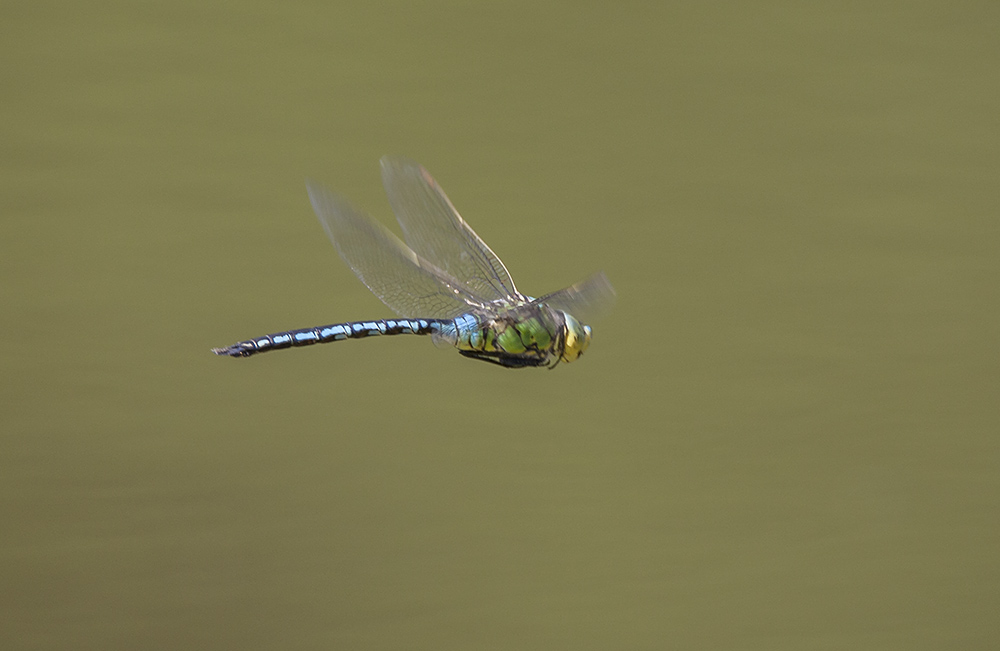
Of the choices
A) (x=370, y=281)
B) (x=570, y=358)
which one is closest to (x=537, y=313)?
(x=570, y=358)

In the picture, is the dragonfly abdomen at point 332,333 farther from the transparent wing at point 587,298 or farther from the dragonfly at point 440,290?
the transparent wing at point 587,298

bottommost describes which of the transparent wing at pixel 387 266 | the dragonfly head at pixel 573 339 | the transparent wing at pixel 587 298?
the dragonfly head at pixel 573 339

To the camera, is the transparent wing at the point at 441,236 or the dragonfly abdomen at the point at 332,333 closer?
the dragonfly abdomen at the point at 332,333

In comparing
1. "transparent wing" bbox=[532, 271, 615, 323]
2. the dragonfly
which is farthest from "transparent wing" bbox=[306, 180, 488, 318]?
"transparent wing" bbox=[532, 271, 615, 323]

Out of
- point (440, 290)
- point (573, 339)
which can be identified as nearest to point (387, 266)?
point (440, 290)

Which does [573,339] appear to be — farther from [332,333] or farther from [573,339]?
[332,333]

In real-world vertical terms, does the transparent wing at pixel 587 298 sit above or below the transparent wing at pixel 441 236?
below

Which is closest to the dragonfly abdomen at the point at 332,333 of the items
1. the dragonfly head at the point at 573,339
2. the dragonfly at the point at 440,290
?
the dragonfly at the point at 440,290

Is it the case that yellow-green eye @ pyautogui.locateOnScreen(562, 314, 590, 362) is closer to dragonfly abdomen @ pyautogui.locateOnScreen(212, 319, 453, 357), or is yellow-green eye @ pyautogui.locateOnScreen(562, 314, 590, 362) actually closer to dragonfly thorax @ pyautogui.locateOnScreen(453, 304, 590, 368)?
dragonfly thorax @ pyautogui.locateOnScreen(453, 304, 590, 368)
